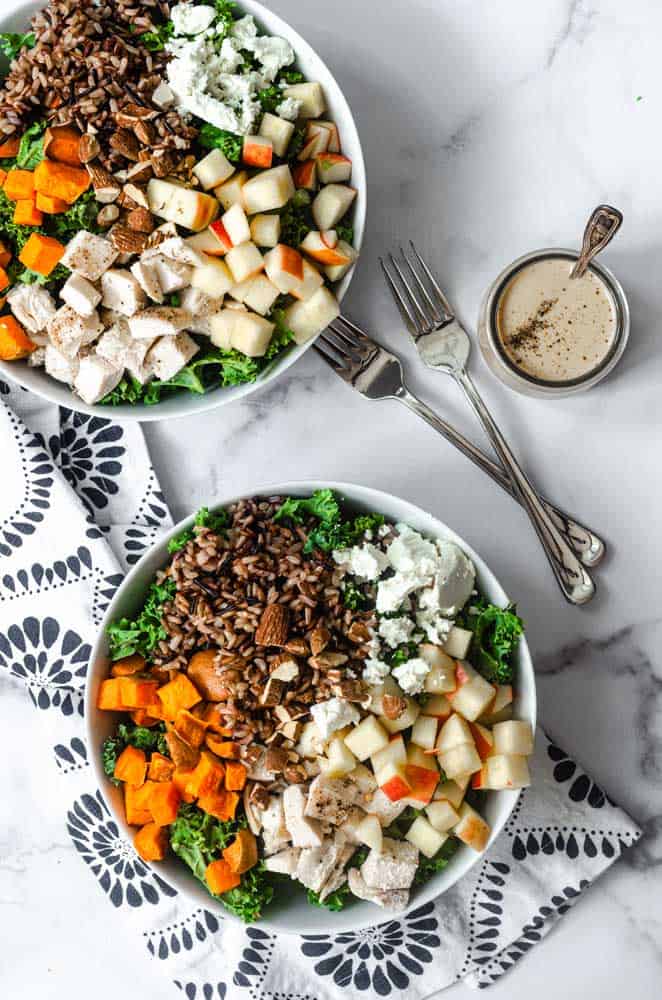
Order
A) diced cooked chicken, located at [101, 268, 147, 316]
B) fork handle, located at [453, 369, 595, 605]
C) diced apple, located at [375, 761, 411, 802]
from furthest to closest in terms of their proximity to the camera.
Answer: fork handle, located at [453, 369, 595, 605]
diced cooked chicken, located at [101, 268, 147, 316]
diced apple, located at [375, 761, 411, 802]

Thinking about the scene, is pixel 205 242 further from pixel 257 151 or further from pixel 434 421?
pixel 434 421

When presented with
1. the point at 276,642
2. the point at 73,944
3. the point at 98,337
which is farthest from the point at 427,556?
the point at 73,944

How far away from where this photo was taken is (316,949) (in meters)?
2.60

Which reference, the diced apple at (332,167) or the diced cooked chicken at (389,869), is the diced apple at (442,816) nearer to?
the diced cooked chicken at (389,869)

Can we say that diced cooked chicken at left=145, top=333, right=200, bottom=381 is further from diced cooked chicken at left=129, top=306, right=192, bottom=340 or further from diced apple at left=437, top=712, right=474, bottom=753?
diced apple at left=437, top=712, right=474, bottom=753

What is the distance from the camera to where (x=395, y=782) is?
7.17 ft

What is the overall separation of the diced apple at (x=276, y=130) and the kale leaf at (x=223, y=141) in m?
0.07

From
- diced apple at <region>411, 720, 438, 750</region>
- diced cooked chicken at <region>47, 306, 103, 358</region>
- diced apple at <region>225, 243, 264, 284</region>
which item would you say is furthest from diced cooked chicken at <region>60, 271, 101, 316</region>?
diced apple at <region>411, 720, 438, 750</region>

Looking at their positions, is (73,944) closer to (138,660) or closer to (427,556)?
(138,660)

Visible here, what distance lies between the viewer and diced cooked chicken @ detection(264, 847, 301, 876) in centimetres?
227

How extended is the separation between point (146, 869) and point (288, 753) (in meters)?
0.67

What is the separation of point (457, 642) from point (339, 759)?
39cm

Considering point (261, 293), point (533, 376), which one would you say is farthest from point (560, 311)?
point (261, 293)

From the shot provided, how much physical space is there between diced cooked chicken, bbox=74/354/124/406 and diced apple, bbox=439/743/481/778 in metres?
1.20
